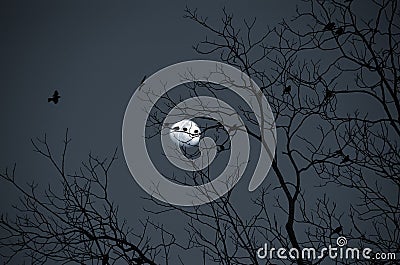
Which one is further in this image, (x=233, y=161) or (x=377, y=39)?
(x=377, y=39)

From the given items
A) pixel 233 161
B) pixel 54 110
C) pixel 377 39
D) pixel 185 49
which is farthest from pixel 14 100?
pixel 377 39

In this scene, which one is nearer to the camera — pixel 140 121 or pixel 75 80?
pixel 140 121

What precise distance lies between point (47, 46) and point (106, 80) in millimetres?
645

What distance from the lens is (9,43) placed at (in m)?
4.91

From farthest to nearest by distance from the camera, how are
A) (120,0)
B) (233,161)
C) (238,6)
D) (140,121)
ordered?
(120,0) → (238,6) → (140,121) → (233,161)

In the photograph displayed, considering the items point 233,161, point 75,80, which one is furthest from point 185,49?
point 233,161

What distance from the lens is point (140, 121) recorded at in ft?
13.2

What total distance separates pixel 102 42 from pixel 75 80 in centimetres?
40

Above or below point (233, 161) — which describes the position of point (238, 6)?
above

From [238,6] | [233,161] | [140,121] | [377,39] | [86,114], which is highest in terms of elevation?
[238,6]

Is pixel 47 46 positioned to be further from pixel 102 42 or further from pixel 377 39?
pixel 377 39

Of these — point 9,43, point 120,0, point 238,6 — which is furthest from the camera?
point 9,43

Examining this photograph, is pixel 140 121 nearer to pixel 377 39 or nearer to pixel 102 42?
pixel 102 42

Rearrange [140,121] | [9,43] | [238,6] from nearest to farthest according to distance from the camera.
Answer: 1. [140,121]
2. [238,6]
3. [9,43]
